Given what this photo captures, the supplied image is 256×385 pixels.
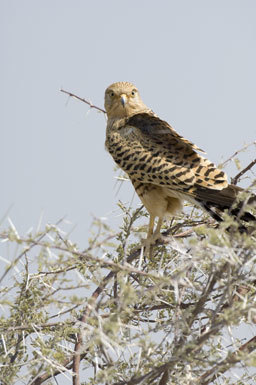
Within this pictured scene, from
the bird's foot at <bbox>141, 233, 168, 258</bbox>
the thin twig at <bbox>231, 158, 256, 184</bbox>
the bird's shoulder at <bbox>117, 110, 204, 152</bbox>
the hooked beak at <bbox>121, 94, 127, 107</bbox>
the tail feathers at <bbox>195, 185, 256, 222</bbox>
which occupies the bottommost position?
the bird's foot at <bbox>141, 233, 168, 258</bbox>

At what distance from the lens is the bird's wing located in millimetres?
4547

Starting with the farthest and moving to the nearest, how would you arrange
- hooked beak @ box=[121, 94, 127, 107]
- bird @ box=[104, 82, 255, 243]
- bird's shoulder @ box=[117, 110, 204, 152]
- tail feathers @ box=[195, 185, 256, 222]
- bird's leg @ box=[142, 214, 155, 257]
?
hooked beak @ box=[121, 94, 127, 107]
bird's shoulder @ box=[117, 110, 204, 152]
bird's leg @ box=[142, 214, 155, 257]
bird @ box=[104, 82, 255, 243]
tail feathers @ box=[195, 185, 256, 222]

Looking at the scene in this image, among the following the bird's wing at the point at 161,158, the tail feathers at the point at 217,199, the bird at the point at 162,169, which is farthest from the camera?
the bird's wing at the point at 161,158

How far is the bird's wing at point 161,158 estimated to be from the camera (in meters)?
4.55

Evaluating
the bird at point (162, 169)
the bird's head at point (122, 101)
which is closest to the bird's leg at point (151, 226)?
the bird at point (162, 169)

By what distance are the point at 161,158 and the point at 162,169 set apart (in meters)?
0.14

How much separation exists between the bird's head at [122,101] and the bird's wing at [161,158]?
267mm

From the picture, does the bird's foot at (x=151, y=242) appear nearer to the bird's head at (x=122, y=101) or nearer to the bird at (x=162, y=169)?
the bird at (x=162, y=169)

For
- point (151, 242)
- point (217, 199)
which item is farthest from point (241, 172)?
point (151, 242)

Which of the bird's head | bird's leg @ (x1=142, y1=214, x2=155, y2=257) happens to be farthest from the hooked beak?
bird's leg @ (x1=142, y1=214, x2=155, y2=257)

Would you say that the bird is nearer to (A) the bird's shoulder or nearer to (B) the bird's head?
(A) the bird's shoulder

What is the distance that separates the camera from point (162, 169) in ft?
15.5

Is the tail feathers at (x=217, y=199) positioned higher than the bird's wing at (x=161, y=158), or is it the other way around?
the bird's wing at (x=161, y=158)

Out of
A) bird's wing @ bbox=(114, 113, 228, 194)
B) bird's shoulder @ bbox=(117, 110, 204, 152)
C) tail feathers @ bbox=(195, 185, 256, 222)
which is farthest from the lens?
bird's shoulder @ bbox=(117, 110, 204, 152)
